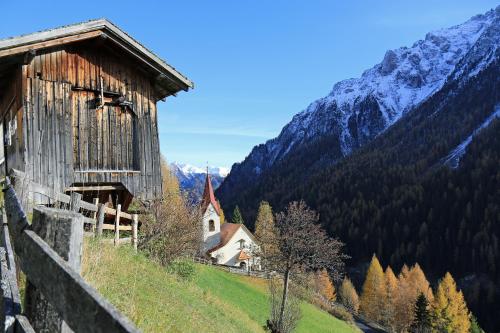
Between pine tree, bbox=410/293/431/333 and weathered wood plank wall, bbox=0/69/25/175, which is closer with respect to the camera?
weathered wood plank wall, bbox=0/69/25/175

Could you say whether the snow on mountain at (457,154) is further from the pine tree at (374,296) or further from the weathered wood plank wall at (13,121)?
the weathered wood plank wall at (13,121)

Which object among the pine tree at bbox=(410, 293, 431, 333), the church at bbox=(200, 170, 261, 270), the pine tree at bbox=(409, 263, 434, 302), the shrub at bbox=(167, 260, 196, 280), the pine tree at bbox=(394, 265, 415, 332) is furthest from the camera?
the pine tree at bbox=(409, 263, 434, 302)

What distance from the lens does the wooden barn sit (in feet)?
39.5

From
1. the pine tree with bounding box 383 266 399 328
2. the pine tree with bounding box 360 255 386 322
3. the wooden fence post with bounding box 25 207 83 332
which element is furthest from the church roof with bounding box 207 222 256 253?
the wooden fence post with bounding box 25 207 83 332

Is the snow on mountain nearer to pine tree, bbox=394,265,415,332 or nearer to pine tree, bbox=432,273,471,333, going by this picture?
pine tree, bbox=432,273,471,333

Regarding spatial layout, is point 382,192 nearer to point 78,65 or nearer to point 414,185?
point 414,185

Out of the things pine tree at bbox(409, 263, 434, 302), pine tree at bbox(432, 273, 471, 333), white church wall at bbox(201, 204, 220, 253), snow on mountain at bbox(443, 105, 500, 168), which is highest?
snow on mountain at bbox(443, 105, 500, 168)

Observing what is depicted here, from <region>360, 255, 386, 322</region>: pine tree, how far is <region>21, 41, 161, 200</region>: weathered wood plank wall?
6516 centimetres

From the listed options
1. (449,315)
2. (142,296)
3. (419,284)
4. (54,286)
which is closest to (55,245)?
(54,286)

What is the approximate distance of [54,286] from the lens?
7.50 ft

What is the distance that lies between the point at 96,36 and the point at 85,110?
2.08m

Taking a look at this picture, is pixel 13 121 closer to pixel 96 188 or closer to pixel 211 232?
pixel 96 188

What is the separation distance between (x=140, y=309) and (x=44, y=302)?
5.00 metres

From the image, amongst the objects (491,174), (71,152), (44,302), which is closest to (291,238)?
(71,152)
